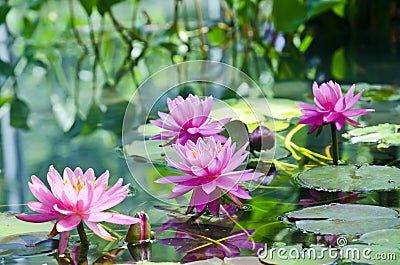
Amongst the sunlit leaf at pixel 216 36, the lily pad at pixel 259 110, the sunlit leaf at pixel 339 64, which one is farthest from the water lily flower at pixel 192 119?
the sunlit leaf at pixel 216 36

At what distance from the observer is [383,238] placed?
2.30ft

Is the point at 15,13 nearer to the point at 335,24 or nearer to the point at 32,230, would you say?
the point at 335,24

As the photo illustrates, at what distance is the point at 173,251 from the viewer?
718 mm

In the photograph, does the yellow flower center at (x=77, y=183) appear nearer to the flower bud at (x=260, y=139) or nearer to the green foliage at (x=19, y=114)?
the flower bud at (x=260, y=139)

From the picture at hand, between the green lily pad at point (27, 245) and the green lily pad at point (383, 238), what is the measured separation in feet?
1.02

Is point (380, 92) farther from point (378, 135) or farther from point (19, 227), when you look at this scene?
point (19, 227)

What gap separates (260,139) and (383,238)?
1.12 feet

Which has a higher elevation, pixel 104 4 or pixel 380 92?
pixel 104 4

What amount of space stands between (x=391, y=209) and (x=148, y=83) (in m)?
0.92

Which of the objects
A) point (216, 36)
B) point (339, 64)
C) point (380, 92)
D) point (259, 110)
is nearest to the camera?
point (259, 110)

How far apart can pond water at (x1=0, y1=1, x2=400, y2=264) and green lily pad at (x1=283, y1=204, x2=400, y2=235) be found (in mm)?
16

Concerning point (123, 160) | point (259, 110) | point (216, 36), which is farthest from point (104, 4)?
point (123, 160)

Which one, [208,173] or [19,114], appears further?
[19,114]

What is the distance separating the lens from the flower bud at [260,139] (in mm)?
1010
